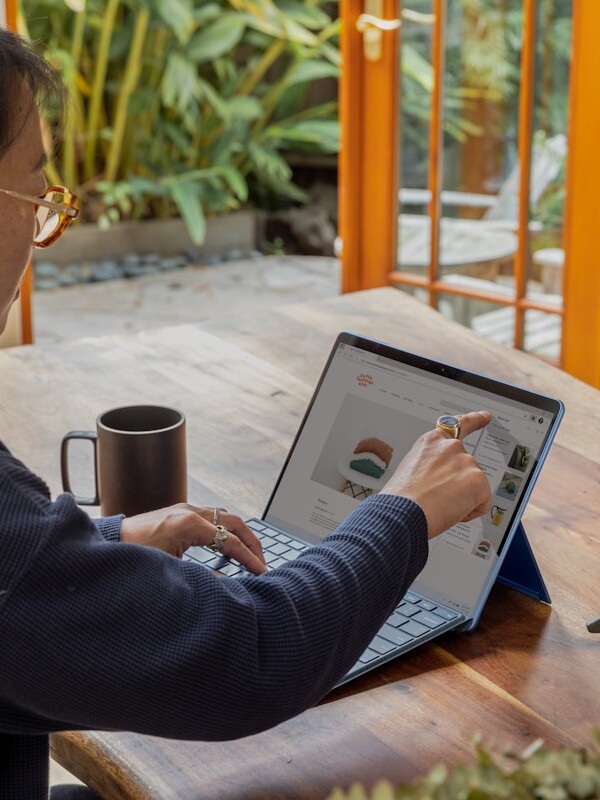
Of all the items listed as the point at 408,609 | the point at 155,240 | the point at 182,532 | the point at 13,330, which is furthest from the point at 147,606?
the point at 155,240

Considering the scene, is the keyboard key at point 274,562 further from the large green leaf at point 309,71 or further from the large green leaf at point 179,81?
the large green leaf at point 309,71

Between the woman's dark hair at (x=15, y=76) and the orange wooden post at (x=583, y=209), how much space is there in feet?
6.37

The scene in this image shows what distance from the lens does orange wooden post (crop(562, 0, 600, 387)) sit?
2.61 m

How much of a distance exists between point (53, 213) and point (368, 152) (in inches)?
99.6

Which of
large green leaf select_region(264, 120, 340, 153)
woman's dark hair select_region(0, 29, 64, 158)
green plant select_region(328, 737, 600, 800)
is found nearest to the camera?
green plant select_region(328, 737, 600, 800)

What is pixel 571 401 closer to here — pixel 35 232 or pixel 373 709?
A: pixel 373 709

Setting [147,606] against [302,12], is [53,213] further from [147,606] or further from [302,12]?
[302,12]

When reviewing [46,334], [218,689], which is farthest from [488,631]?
[46,334]

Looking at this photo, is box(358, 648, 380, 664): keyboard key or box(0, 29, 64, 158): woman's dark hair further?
box(358, 648, 380, 664): keyboard key

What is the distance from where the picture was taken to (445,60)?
10.2 feet

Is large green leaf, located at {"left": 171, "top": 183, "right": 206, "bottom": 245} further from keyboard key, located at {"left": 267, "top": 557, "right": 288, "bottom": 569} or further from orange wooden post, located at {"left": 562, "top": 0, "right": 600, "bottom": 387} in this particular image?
keyboard key, located at {"left": 267, "top": 557, "right": 288, "bottom": 569}

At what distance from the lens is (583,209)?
2734 millimetres

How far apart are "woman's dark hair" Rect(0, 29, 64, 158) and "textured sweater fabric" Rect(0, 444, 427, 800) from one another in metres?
0.25

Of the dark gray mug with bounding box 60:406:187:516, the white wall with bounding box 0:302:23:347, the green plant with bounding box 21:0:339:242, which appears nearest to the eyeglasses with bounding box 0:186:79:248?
the dark gray mug with bounding box 60:406:187:516
